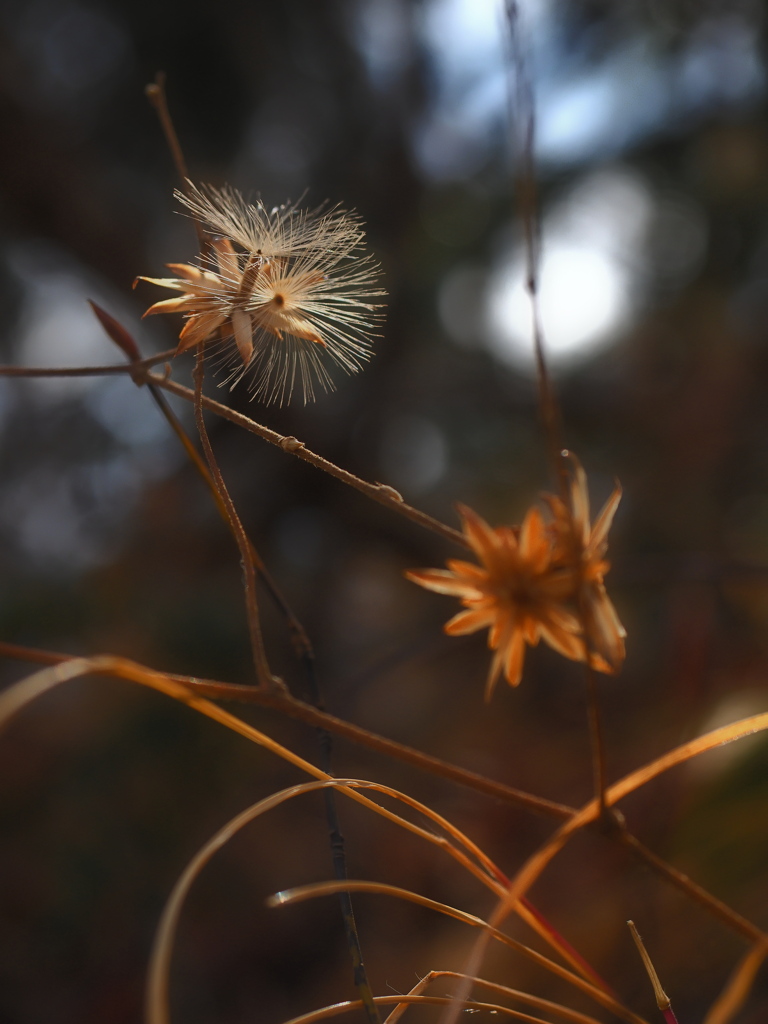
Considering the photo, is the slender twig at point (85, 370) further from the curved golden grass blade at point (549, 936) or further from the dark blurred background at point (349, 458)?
the dark blurred background at point (349, 458)

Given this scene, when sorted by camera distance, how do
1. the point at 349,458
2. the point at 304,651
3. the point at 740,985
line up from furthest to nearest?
the point at 349,458 → the point at 304,651 → the point at 740,985

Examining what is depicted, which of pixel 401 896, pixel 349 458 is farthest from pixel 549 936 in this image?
pixel 349 458

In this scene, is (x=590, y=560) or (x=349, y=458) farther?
(x=349, y=458)

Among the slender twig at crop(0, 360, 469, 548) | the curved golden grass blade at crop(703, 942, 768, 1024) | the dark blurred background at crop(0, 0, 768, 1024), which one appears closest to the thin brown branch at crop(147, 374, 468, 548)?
the slender twig at crop(0, 360, 469, 548)

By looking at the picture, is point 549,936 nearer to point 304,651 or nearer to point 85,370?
point 304,651

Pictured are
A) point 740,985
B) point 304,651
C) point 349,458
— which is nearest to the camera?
point 740,985

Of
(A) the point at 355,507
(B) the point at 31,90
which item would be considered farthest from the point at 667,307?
(B) the point at 31,90
